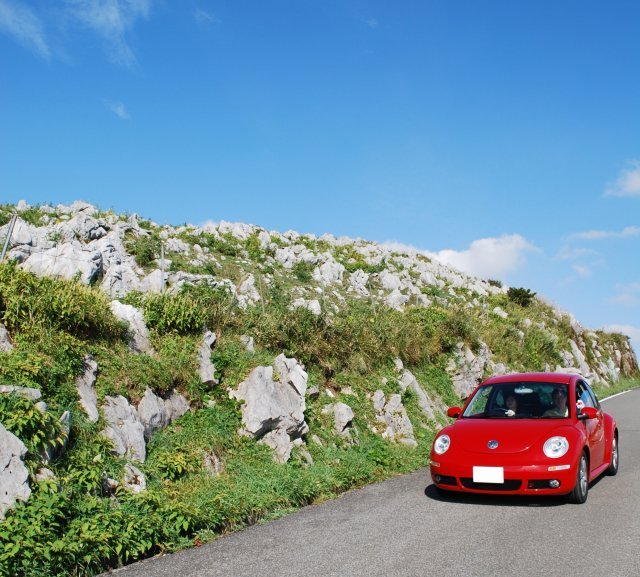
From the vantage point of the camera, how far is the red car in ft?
24.4

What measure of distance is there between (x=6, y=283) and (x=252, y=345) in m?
4.37

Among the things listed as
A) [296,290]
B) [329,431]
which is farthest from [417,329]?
[296,290]

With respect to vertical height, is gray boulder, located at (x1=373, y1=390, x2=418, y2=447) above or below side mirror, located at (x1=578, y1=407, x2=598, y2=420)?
below

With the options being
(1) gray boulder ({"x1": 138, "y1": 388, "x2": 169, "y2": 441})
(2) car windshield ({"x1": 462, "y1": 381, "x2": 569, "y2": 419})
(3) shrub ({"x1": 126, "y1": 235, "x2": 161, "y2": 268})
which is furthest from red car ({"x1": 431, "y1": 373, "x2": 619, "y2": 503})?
(3) shrub ({"x1": 126, "y1": 235, "x2": 161, "y2": 268})

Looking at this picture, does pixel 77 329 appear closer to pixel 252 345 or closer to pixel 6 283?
pixel 6 283

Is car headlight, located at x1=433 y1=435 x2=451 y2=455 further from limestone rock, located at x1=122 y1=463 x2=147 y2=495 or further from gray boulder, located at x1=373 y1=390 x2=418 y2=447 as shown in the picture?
gray boulder, located at x1=373 y1=390 x2=418 y2=447

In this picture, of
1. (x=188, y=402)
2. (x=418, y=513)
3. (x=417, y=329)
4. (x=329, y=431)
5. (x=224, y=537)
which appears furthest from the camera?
(x=417, y=329)

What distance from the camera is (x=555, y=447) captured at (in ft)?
25.0

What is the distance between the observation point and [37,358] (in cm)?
746

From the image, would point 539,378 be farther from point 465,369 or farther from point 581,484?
point 465,369

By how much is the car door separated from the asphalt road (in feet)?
1.71

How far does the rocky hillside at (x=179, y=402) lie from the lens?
593 cm

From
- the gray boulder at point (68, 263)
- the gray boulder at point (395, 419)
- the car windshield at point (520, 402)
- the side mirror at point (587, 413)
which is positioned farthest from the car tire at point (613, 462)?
the gray boulder at point (68, 263)

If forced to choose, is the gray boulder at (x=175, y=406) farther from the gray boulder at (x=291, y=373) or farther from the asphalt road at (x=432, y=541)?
the asphalt road at (x=432, y=541)
